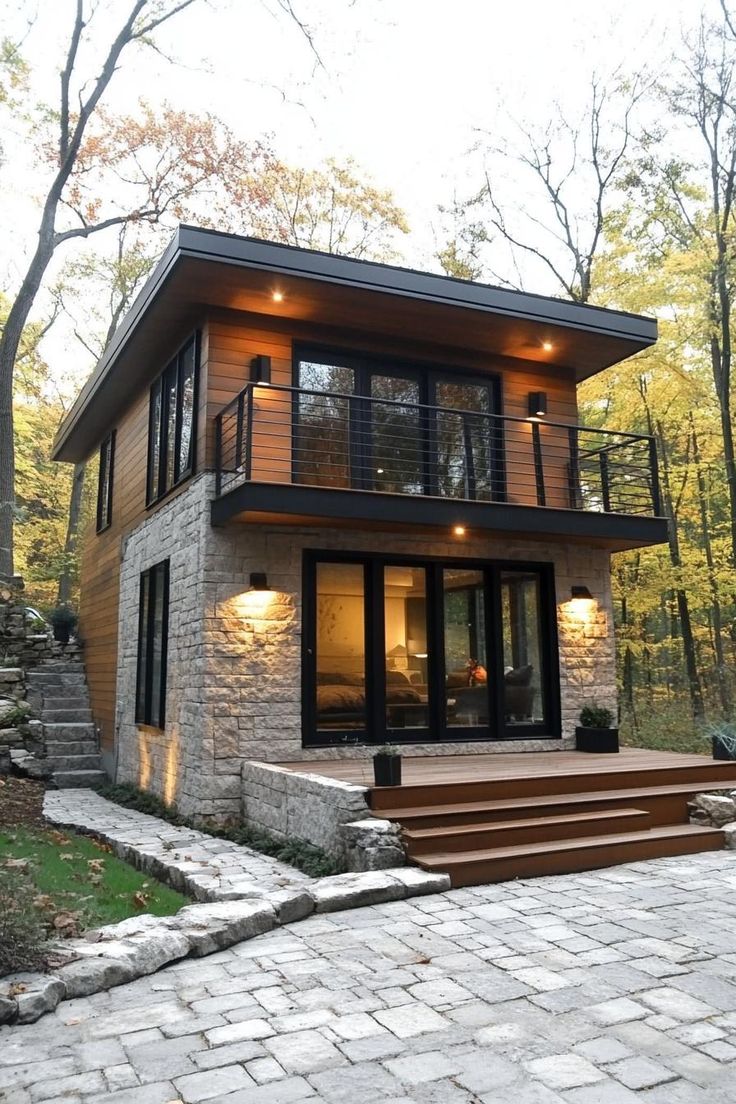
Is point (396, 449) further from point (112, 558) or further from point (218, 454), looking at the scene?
point (112, 558)

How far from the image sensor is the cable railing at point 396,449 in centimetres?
807

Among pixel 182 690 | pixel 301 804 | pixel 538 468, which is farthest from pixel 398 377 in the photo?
pixel 301 804

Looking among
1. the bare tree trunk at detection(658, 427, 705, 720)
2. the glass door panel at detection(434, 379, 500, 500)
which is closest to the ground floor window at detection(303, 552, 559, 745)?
the glass door panel at detection(434, 379, 500, 500)

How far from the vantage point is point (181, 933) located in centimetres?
399

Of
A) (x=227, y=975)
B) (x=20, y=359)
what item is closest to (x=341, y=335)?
(x=227, y=975)

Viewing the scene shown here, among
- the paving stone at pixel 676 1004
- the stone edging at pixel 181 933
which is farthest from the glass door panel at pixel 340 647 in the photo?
the paving stone at pixel 676 1004

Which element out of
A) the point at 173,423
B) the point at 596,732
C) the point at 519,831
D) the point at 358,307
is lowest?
the point at 519,831

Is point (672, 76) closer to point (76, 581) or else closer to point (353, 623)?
point (353, 623)

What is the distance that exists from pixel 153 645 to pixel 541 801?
17.1ft

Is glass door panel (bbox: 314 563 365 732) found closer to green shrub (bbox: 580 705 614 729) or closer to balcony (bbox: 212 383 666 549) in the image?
balcony (bbox: 212 383 666 549)

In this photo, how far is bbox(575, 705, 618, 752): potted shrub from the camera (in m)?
Result: 8.66

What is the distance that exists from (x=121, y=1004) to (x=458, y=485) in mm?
6619

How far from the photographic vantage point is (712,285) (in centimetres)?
1341

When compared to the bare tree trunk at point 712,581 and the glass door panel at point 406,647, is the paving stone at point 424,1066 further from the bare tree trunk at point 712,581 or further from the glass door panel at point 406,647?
the bare tree trunk at point 712,581
